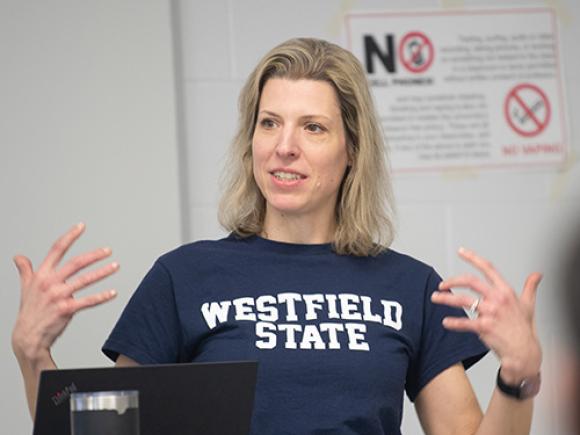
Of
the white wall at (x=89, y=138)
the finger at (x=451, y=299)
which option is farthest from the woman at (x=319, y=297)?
the white wall at (x=89, y=138)

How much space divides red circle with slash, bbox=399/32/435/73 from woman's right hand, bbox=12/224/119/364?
5.65 feet

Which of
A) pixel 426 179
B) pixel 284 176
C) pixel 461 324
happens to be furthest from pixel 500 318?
pixel 426 179

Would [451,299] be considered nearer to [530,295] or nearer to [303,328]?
[530,295]

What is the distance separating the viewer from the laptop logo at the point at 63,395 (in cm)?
168

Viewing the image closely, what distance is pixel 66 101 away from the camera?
3262 millimetres

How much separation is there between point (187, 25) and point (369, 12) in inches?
21.6

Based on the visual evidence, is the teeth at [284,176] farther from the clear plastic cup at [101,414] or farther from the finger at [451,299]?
the clear plastic cup at [101,414]

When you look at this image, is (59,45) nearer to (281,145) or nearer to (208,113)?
(208,113)

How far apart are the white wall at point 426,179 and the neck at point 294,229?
2.81 feet

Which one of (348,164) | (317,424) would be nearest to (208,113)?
(348,164)

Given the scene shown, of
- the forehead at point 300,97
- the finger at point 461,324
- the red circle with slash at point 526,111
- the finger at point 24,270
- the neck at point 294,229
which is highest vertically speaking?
the red circle with slash at point 526,111

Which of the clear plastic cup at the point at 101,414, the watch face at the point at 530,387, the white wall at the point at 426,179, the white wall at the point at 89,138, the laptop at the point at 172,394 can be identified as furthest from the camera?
the white wall at the point at 426,179

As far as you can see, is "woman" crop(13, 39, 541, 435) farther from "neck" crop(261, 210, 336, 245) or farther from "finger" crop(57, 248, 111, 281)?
"finger" crop(57, 248, 111, 281)

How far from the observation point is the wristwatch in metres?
2.14
